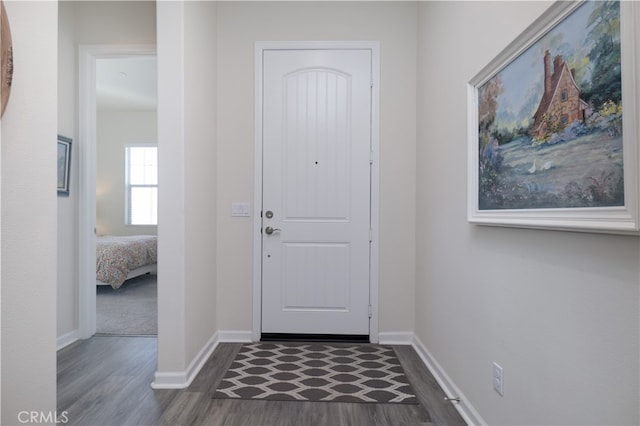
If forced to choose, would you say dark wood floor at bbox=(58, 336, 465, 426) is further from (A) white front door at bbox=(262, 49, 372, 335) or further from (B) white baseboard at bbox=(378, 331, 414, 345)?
(A) white front door at bbox=(262, 49, 372, 335)

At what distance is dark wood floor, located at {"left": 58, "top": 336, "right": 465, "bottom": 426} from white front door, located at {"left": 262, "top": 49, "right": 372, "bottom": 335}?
739 mm

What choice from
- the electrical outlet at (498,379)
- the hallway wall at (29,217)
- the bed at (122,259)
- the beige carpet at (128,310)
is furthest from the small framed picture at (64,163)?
the electrical outlet at (498,379)

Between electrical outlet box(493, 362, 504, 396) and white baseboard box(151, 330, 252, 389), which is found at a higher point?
electrical outlet box(493, 362, 504, 396)

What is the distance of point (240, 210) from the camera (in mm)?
2891

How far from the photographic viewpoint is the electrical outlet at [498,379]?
4.77ft

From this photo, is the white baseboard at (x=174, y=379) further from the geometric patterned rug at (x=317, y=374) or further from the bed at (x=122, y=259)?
the bed at (x=122, y=259)

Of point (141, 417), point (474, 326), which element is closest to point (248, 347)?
point (141, 417)

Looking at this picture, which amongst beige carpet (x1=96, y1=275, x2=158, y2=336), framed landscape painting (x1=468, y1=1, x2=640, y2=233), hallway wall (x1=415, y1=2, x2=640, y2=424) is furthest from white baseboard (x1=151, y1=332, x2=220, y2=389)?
framed landscape painting (x1=468, y1=1, x2=640, y2=233)

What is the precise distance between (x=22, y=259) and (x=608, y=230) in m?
1.61

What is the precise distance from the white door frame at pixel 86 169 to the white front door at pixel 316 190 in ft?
3.97

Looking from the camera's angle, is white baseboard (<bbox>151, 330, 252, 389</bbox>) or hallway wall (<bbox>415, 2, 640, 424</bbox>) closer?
hallway wall (<bbox>415, 2, 640, 424</bbox>)

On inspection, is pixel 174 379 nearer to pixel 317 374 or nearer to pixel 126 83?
pixel 317 374

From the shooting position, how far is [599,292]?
3.12 feet

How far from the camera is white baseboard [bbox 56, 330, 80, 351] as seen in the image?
267 centimetres
